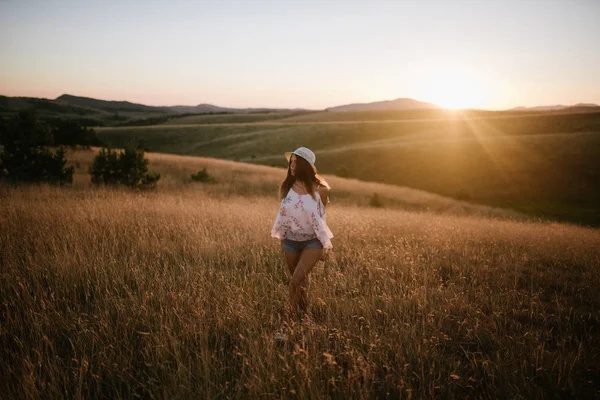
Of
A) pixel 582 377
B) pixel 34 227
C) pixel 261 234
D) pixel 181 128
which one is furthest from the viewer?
pixel 181 128

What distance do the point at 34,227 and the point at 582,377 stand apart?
8704 mm

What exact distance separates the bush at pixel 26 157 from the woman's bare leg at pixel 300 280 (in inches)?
518

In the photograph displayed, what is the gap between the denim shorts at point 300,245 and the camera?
11.9 ft

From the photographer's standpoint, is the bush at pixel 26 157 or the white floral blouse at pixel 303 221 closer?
the white floral blouse at pixel 303 221

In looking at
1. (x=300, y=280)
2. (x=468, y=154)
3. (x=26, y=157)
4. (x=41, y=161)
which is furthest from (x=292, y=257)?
(x=468, y=154)

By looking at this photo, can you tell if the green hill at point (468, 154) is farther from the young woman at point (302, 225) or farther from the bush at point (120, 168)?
the young woman at point (302, 225)

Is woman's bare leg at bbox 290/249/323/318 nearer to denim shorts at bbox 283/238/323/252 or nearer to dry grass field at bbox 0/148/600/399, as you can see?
denim shorts at bbox 283/238/323/252

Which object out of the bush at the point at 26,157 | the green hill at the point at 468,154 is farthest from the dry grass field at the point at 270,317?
the green hill at the point at 468,154

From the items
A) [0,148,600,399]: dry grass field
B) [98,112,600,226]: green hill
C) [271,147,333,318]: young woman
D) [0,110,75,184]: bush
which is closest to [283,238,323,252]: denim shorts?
[271,147,333,318]: young woman

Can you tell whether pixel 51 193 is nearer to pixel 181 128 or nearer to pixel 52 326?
pixel 52 326

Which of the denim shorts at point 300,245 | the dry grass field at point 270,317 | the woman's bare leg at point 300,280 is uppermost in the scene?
the denim shorts at point 300,245

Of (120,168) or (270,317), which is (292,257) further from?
(120,168)

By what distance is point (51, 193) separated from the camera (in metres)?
9.62

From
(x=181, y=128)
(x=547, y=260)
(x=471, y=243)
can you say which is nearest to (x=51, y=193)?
(x=471, y=243)
